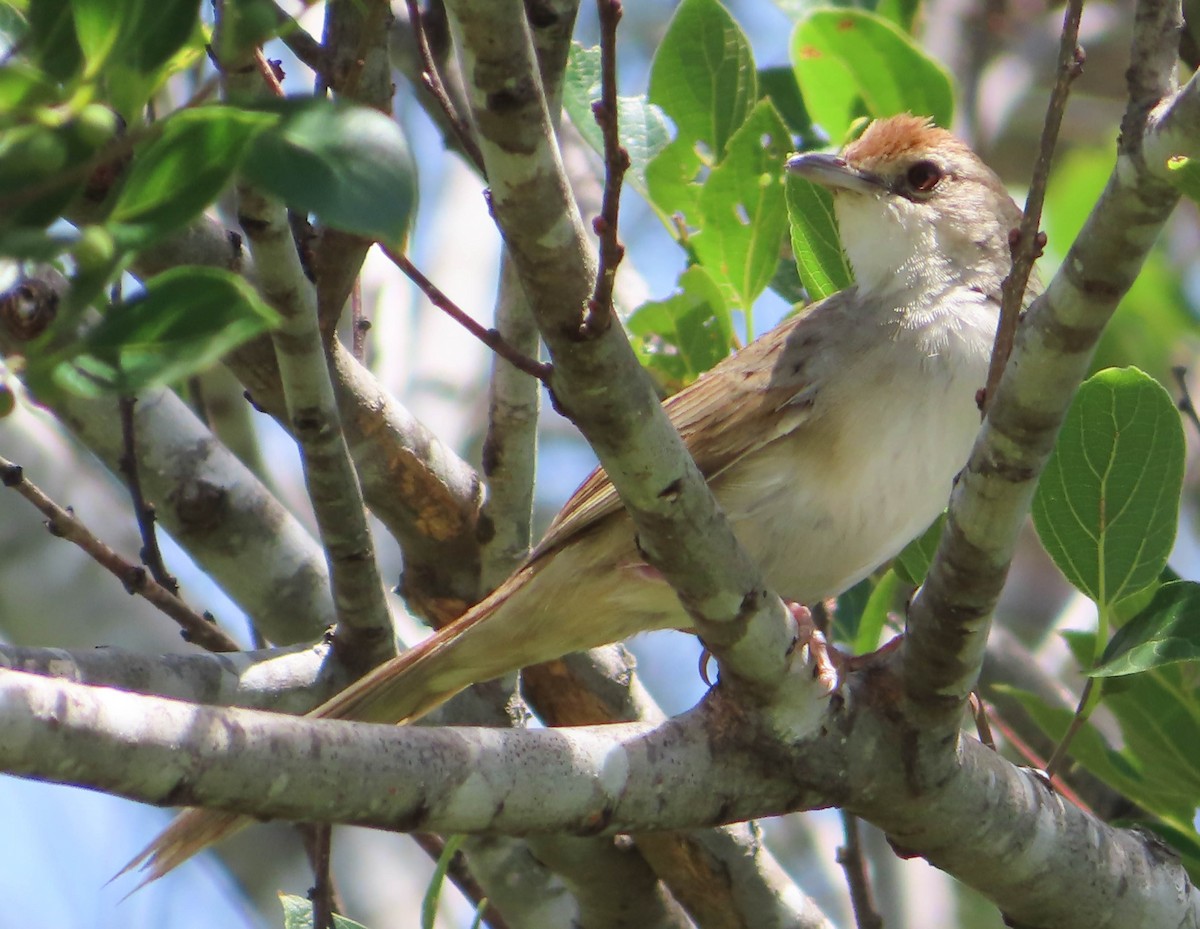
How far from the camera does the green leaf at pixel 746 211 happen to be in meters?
3.74

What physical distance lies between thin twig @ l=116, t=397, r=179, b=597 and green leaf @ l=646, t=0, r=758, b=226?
1477 millimetres

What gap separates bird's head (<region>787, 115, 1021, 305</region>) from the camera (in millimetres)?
3986

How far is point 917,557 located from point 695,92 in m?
1.38

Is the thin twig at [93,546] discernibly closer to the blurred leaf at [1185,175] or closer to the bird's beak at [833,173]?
the bird's beak at [833,173]

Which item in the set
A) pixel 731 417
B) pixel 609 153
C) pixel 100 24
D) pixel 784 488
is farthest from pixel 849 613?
pixel 100 24

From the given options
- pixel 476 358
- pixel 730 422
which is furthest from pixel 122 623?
pixel 730 422

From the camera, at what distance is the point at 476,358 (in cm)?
714

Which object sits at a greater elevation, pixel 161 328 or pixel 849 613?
pixel 849 613

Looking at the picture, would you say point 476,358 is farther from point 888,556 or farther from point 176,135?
point 176,135

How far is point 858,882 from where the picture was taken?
143 inches

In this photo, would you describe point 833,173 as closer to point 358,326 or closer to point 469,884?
point 358,326

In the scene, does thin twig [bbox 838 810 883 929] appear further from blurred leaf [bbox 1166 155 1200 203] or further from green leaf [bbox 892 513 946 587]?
blurred leaf [bbox 1166 155 1200 203]

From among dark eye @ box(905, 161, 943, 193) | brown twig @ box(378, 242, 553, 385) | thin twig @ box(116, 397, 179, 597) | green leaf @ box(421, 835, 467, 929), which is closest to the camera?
brown twig @ box(378, 242, 553, 385)

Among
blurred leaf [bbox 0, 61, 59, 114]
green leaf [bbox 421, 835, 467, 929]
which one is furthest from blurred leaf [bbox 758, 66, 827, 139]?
blurred leaf [bbox 0, 61, 59, 114]
